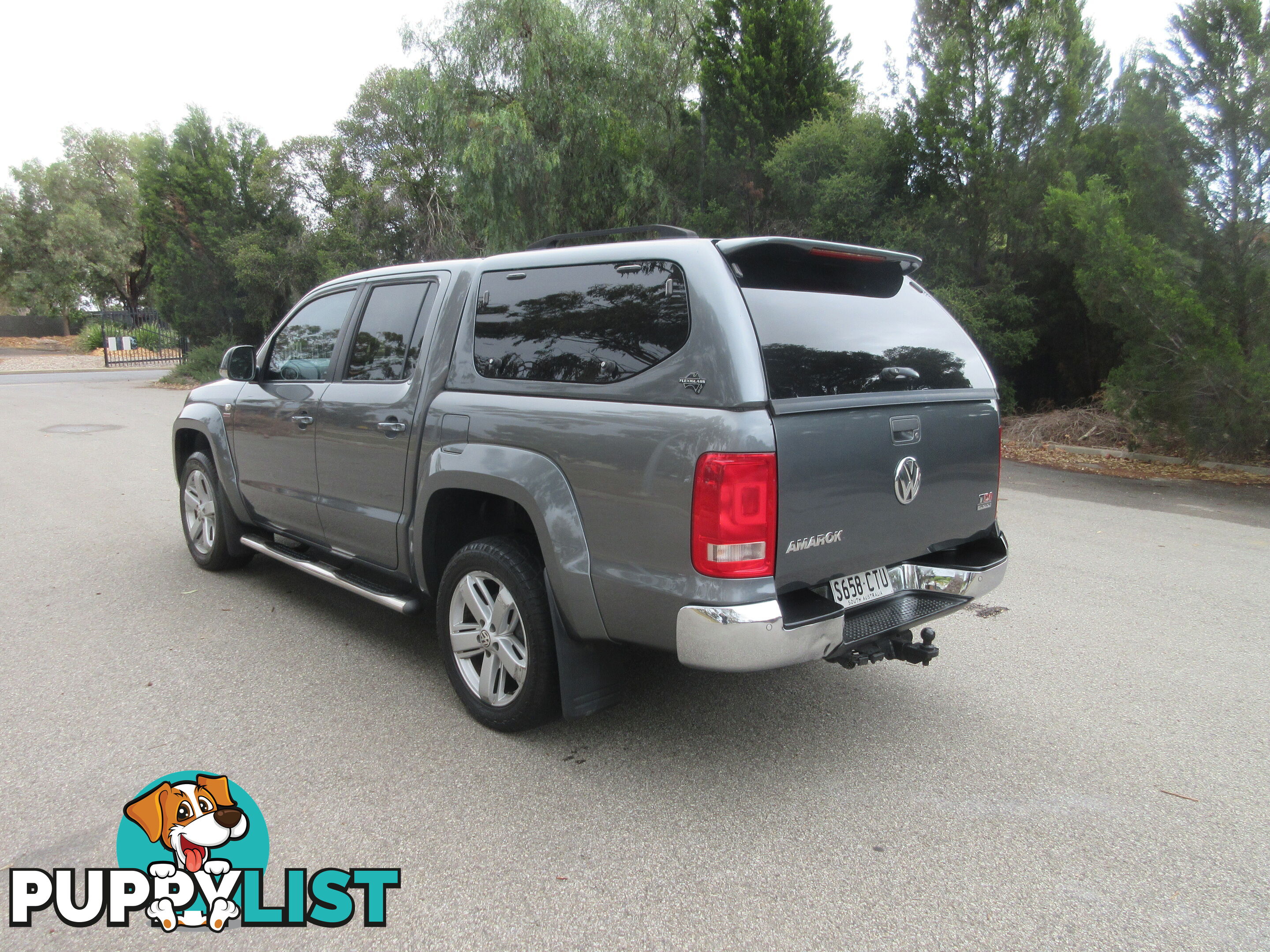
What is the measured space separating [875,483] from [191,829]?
2.66m

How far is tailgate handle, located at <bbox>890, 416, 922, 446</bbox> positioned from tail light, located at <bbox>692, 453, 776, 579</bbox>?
0.68 meters

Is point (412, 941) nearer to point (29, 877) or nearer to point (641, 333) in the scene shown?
point (29, 877)

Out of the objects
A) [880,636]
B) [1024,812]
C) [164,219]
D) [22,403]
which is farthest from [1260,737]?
[164,219]

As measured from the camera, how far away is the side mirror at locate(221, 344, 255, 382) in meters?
5.26

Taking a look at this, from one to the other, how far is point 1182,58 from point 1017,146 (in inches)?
158

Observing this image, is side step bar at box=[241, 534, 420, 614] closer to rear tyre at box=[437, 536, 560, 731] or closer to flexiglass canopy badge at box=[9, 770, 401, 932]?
rear tyre at box=[437, 536, 560, 731]

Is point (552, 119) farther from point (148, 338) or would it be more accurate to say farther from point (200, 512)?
point (148, 338)

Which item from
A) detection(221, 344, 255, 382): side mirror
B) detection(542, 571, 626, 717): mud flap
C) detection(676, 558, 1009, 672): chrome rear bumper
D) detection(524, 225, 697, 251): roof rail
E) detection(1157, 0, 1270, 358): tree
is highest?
detection(1157, 0, 1270, 358): tree

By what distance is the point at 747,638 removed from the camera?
2814 mm

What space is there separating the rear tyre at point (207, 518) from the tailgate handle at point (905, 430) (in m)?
4.29

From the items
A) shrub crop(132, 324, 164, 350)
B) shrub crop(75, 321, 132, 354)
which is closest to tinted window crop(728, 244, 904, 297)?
shrub crop(132, 324, 164, 350)

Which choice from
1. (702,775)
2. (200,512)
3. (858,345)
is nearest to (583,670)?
(702,775)

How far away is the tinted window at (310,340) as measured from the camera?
4711mm

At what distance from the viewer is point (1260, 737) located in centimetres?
363
